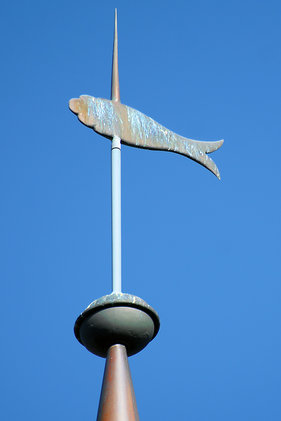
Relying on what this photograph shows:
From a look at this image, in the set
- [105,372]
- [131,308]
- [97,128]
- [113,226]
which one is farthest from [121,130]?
[105,372]

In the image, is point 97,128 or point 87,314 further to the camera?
point 97,128

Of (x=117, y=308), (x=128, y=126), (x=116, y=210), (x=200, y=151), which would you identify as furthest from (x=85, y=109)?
(x=117, y=308)

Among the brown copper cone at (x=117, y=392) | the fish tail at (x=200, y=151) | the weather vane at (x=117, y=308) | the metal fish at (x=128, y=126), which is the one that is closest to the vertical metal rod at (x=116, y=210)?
the weather vane at (x=117, y=308)

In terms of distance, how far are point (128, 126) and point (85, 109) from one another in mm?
422

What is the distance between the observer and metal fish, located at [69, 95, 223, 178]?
712 centimetres

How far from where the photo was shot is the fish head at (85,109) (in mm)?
7066

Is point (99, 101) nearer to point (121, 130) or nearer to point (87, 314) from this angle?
point (121, 130)

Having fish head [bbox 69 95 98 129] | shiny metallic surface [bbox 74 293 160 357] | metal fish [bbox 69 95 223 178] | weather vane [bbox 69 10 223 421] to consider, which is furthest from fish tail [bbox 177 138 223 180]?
shiny metallic surface [bbox 74 293 160 357]

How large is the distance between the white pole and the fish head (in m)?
0.28

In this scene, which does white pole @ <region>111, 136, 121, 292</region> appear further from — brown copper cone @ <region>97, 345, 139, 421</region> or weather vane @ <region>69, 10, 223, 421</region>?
brown copper cone @ <region>97, 345, 139, 421</region>

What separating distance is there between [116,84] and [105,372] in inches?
109

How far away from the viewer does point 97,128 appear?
7098 mm

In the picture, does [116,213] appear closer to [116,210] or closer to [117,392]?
Answer: [116,210]

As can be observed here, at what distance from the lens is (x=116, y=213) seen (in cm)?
658
